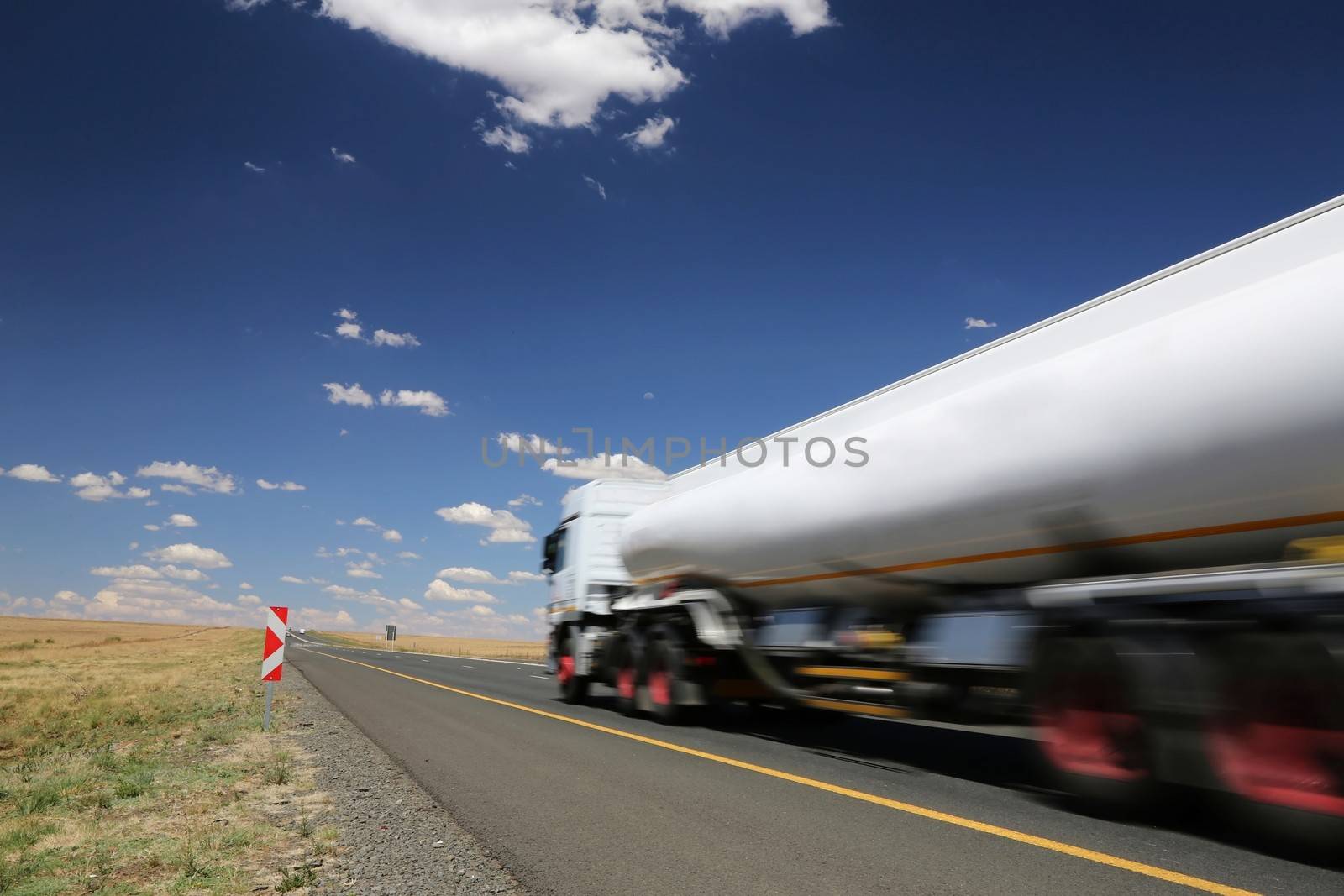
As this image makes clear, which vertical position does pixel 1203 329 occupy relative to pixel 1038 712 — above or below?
above

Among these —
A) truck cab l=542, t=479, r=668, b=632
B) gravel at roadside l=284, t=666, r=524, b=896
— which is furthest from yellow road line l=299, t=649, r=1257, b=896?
truck cab l=542, t=479, r=668, b=632

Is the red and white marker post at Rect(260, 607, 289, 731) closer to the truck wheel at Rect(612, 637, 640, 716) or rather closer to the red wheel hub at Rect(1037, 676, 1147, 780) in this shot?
the truck wheel at Rect(612, 637, 640, 716)

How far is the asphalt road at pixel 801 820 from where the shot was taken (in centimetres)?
439

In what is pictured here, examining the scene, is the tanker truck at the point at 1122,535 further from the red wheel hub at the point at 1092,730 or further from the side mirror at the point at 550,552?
the side mirror at the point at 550,552

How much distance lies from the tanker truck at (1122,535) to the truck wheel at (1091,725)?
0.04 ft

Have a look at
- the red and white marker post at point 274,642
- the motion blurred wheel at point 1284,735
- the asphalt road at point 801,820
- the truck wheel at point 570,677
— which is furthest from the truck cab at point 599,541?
the motion blurred wheel at point 1284,735

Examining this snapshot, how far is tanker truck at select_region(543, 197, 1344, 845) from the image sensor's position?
4547mm

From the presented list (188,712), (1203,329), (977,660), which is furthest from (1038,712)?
(188,712)

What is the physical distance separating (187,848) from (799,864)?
10.9ft

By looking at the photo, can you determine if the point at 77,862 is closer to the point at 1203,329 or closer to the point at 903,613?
Answer: the point at 903,613

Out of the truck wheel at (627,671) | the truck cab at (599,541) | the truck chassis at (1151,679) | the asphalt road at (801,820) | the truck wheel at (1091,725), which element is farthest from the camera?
the truck cab at (599,541)

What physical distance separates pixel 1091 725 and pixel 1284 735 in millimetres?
1190

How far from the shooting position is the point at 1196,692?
497cm

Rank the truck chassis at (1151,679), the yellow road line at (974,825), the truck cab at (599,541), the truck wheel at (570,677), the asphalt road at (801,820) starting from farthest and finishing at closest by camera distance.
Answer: the truck wheel at (570,677) → the truck cab at (599,541) → the truck chassis at (1151,679) → the asphalt road at (801,820) → the yellow road line at (974,825)
